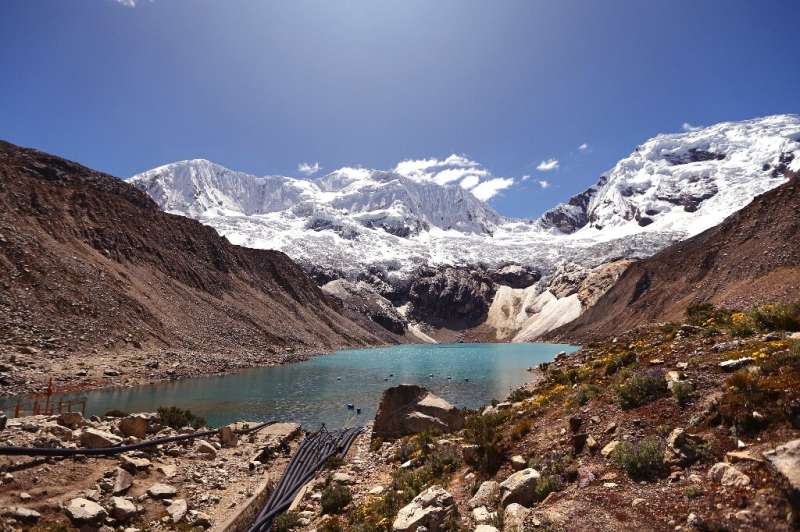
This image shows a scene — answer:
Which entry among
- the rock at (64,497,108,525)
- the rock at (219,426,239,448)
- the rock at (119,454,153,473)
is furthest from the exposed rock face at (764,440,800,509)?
the rock at (219,426,239,448)

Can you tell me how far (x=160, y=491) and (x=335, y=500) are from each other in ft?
16.4

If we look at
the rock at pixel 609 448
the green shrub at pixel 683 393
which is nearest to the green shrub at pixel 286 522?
the rock at pixel 609 448

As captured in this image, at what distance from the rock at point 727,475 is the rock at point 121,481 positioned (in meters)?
13.6

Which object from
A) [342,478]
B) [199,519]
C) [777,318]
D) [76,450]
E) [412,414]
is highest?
[777,318]

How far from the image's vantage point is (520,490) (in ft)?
29.4

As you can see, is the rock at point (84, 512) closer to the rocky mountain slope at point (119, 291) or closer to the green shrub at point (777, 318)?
the green shrub at point (777, 318)

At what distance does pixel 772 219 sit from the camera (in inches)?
3300

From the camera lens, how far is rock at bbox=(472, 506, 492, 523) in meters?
8.68

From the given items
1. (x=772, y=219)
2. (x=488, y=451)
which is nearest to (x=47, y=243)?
(x=488, y=451)

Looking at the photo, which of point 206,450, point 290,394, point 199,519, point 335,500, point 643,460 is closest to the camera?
point 643,460

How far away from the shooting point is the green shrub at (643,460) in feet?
26.2

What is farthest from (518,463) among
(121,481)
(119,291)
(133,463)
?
(119,291)

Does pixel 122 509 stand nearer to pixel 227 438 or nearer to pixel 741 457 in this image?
pixel 227 438

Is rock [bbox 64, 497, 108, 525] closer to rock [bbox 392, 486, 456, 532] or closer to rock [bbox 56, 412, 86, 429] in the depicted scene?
rock [bbox 56, 412, 86, 429]
